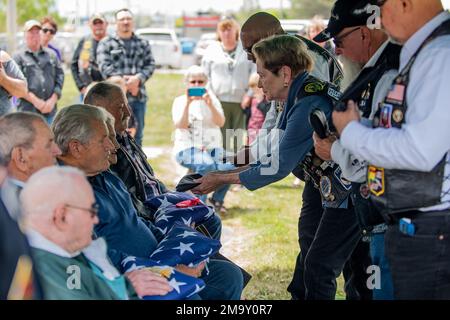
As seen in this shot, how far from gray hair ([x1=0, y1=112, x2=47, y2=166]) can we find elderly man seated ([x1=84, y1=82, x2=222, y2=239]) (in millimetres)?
1284

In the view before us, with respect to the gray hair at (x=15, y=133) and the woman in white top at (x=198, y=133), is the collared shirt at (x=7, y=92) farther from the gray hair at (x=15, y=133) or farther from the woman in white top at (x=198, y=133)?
the gray hair at (x=15, y=133)

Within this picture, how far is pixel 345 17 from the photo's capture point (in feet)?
11.0

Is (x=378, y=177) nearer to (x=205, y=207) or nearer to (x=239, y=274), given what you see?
(x=239, y=274)

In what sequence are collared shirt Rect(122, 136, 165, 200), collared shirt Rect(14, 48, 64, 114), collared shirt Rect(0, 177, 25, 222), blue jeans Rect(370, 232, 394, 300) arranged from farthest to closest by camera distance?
collared shirt Rect(14, 48, 64, 114) → collared shirt Rect(122, 136, 165, 200) → blue jeans Rect(370, 232, 394, 300) → collared shirt Rect(0, 177, 25, 222)

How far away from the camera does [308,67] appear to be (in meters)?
3.83

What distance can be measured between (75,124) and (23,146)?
0.64m

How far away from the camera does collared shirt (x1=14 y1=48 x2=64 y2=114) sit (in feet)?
29.3

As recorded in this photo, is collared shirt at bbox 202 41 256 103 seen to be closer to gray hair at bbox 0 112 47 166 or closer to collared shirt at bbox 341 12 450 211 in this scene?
gray hair at bbox 0 112 47 166

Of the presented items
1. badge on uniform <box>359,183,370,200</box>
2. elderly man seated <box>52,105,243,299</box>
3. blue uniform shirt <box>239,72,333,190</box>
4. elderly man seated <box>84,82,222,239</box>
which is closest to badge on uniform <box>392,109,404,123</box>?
badge on uniform <box>359,183,370,200</box>

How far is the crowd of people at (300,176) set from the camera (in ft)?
8.01

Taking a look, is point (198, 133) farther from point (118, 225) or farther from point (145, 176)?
point (118, 225)

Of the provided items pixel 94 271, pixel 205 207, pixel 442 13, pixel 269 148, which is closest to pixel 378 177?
pixel 442 13

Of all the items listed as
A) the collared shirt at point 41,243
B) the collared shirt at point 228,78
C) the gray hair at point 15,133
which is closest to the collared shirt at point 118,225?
the gray hair at point 15,133
